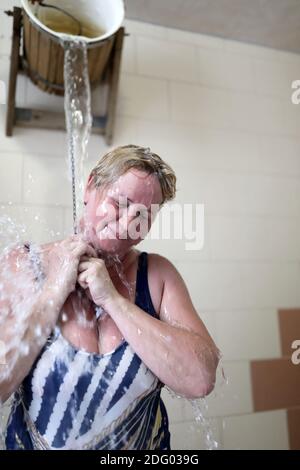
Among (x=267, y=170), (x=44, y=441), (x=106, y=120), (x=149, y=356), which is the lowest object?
(x=44, y=441)

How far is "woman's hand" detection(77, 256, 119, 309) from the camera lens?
19.3 inches

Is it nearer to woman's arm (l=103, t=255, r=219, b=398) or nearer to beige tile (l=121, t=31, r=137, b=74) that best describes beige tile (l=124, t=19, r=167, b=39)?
beige tile (l=121, t=31, r=137, b=74)

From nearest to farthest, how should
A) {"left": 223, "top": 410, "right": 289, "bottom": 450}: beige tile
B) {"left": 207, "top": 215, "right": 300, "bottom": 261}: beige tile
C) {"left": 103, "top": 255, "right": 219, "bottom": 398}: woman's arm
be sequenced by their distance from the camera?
{"left": 103, "top": 255, "right": 219, "bottom": 398}: woman's arm
{"left": 223, "top": 410, "right": 289, "bottom": 450}: beige tile
{"left": 207, "top": 215, "right": 300, "bottom": 261}: beige tile

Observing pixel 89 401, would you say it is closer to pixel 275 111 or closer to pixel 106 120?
pixel 106 120

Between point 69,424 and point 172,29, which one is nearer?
point 69,424

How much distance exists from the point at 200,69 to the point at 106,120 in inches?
15.3

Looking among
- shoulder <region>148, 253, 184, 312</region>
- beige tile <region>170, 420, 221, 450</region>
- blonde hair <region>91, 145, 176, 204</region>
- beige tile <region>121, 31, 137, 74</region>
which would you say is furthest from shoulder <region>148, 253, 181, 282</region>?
beige tile <region>121, 31, 137, 74</region>

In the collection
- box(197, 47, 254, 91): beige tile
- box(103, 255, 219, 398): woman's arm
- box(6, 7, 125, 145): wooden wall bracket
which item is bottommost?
box(103, 255, 219, 398): woman's arm

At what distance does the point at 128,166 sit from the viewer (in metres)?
0.52

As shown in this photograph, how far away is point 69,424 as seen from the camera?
481 millimetres

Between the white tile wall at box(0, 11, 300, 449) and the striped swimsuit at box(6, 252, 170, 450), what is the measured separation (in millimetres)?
439

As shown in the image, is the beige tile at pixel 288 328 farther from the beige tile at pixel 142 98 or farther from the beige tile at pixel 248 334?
the beige tile at pixel 142 98

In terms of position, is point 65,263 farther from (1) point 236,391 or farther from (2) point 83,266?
(1) point 236,391

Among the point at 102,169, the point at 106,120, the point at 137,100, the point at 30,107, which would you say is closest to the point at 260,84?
the point at 137,100
